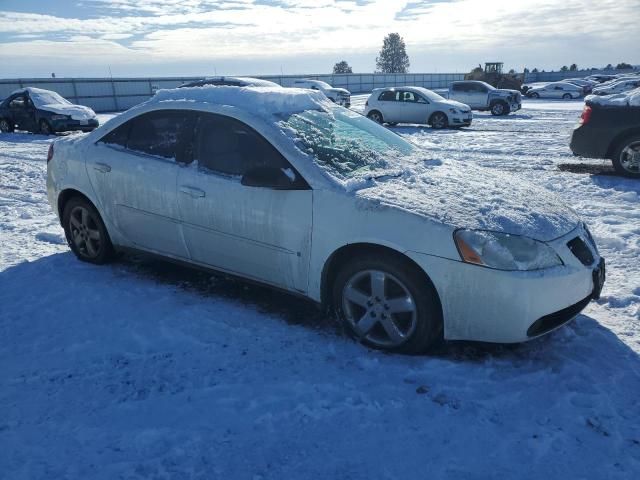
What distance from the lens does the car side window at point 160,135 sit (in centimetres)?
402

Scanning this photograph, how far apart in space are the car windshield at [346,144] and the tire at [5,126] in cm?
1684

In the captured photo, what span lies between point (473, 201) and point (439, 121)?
15486 mm

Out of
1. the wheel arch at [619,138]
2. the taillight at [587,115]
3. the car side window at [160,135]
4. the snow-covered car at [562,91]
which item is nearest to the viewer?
the car side window at [160,135]

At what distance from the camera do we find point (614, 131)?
26.9ft

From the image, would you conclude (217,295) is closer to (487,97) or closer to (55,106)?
(55,106)

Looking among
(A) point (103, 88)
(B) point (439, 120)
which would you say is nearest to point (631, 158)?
(B) point (439, 120)

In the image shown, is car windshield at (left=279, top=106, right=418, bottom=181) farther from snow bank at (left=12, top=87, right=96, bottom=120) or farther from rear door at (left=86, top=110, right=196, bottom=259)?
snow bank at (left=12, top=87, right=96, bottom=120)

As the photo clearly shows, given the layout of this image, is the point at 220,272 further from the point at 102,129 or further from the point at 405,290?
the point at 102,129

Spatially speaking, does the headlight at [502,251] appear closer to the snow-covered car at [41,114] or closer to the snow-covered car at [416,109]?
the snow-covered car at [416,109]

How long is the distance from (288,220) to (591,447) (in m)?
2.15

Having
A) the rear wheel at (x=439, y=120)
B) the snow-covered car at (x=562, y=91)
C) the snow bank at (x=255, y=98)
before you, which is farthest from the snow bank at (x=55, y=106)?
the snow-covered car at (x=562, y=91)

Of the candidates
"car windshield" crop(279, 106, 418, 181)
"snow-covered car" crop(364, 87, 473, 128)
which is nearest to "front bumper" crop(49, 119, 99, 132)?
"snow-covered car" crop(364, 87, 473, 128)

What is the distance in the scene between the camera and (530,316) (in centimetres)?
291

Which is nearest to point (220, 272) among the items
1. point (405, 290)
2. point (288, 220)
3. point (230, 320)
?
point (230, 320)
